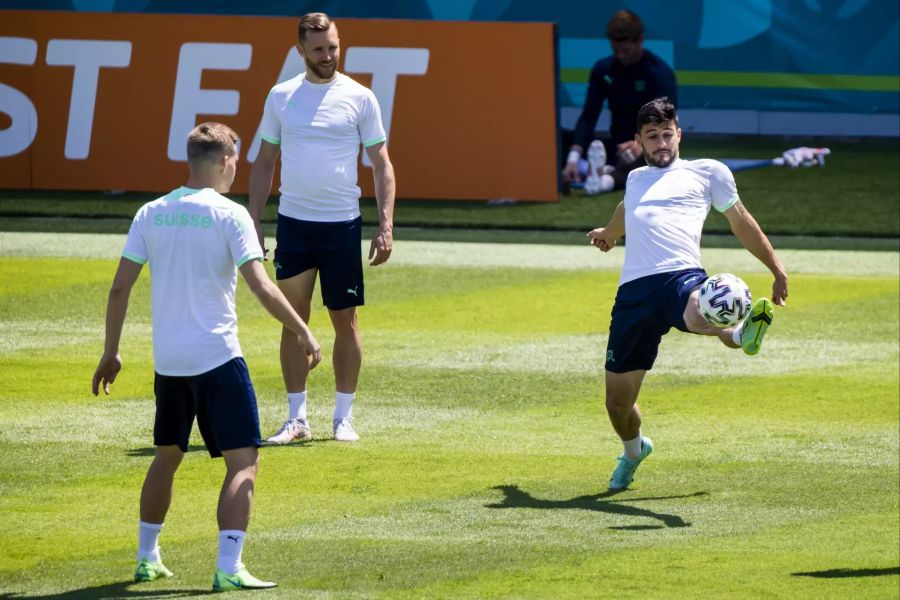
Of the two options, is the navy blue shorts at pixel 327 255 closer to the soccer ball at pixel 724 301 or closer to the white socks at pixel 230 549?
the soccer ball at pixel 724 301

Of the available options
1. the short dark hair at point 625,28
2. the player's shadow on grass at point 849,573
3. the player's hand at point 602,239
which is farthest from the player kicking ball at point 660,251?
the short dark hair at point 625,28

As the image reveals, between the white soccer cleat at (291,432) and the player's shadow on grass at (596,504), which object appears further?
the white soccer cleat at (291,432)

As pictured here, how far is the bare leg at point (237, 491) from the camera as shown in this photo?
6.53 metres

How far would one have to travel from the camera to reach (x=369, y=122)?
→ 9.45 m

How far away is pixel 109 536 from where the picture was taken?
25.2 ft

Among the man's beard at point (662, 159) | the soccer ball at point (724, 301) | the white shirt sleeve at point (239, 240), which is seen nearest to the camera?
the white shirt sleeve at point (239, 240)

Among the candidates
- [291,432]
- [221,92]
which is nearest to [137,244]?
[291,432]

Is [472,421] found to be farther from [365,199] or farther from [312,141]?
[365,199]

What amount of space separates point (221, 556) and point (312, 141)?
3.41m

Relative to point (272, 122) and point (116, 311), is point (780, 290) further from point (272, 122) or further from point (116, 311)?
point (116, 311)

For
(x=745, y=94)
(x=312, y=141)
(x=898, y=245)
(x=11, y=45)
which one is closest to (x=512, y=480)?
(x=312, y=141)

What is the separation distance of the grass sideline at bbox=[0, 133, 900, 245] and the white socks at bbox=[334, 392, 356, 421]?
8.38 meters

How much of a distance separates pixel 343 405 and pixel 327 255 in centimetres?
90

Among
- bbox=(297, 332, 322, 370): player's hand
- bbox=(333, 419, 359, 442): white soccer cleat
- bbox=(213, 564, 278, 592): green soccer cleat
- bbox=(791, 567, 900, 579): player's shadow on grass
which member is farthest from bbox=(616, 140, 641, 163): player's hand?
bbox=(213, 564, 278, 592): green soccer cleat
